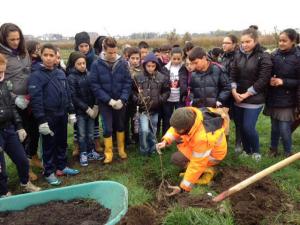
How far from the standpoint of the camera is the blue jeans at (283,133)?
19.0ft

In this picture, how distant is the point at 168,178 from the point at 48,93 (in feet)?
7.29

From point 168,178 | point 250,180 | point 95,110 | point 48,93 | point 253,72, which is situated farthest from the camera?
point 95,110

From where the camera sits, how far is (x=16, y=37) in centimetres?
497

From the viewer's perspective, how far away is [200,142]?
452 centimetres

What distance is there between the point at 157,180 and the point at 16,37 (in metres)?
2.96

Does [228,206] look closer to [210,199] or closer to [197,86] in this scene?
[210,199]

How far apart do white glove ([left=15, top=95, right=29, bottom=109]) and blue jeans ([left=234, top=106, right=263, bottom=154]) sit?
3.50 m

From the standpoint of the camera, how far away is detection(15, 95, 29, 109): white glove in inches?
197

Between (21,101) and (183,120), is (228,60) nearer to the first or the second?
(183,120)

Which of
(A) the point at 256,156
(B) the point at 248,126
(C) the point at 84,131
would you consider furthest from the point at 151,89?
(A) the point at 256,156

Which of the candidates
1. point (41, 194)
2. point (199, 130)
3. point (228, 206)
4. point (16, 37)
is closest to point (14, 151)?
point (41, 194)

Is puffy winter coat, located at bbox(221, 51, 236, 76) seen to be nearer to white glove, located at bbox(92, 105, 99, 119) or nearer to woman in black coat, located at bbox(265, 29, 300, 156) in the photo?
woman in black coat, located at bbox(265, 29, 300, 156)

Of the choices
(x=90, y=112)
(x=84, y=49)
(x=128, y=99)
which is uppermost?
(x=84, y=49)

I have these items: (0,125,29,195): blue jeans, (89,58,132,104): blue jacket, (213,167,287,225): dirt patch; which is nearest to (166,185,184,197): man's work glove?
(213,167,287,225): dirt patch
